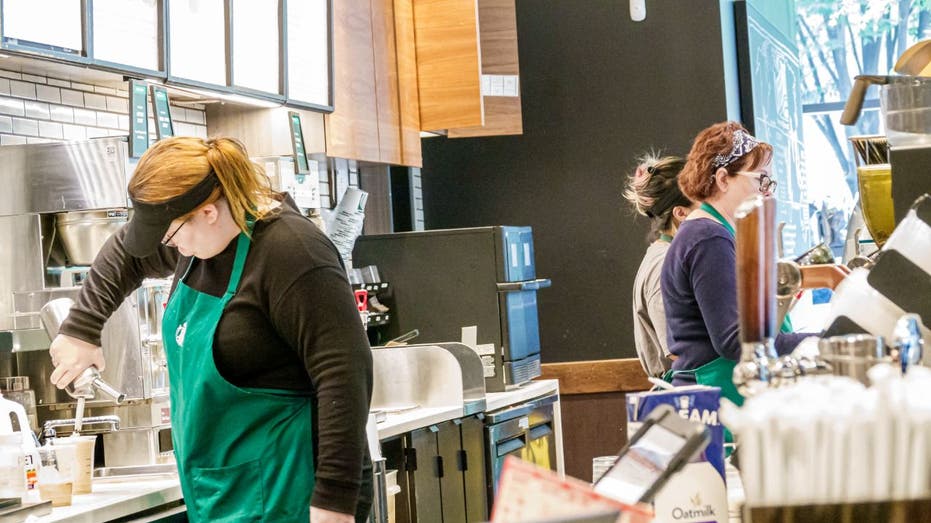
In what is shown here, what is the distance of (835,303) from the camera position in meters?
1.78

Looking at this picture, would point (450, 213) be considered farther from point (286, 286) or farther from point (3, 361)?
point (286, 286)

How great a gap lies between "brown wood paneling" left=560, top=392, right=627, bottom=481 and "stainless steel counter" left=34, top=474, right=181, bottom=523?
3415 mm

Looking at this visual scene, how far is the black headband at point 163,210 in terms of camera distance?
95.9 inches

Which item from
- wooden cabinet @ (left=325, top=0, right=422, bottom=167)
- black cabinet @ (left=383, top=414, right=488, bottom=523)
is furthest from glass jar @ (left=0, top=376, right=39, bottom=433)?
wooden cabinet @ (left=325, top=0, right=422, bottom=167)

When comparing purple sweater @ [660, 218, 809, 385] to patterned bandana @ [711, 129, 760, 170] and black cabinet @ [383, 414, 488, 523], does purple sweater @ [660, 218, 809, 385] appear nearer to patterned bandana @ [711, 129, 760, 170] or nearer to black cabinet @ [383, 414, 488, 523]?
patterned bandana @ [711, 129, 760, 170]

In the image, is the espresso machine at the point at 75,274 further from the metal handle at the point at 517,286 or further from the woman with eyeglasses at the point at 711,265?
the metal handle at the point at 517,286

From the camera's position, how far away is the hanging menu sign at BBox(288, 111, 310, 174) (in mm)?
4516

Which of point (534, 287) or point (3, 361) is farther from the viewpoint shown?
point (534, 287)

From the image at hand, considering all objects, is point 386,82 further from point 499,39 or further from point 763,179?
point 763,179

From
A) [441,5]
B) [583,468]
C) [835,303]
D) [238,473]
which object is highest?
[441,5]

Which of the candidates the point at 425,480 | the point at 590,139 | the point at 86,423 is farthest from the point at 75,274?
the point at 590,139

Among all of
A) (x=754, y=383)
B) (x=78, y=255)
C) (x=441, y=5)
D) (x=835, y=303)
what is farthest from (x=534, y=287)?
(x=754, y=383)

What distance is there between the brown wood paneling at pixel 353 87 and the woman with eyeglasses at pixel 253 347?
2225mm

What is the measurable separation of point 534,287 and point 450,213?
1356mm
